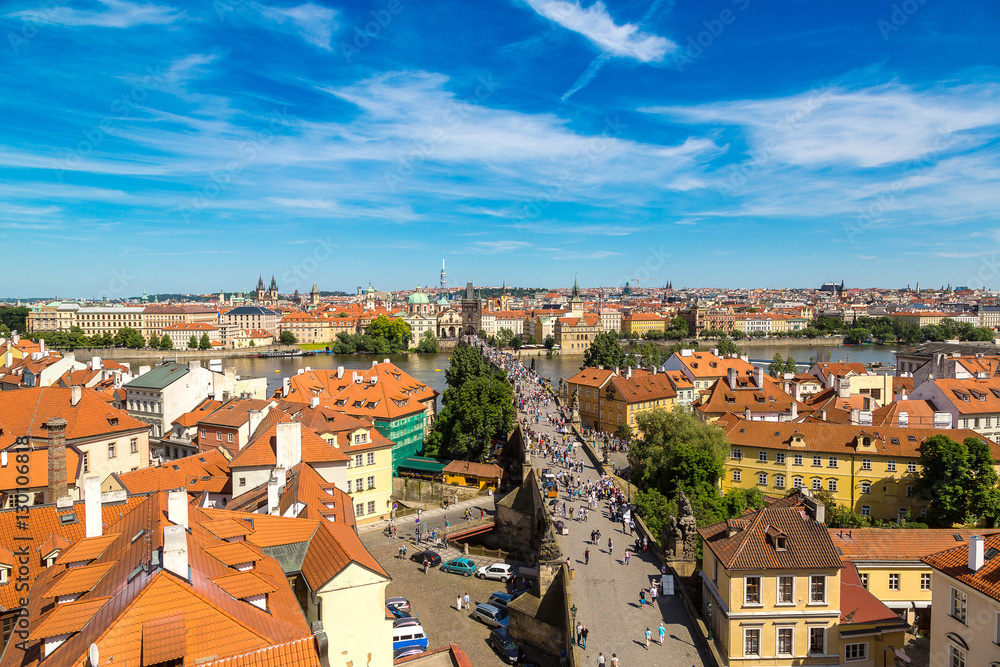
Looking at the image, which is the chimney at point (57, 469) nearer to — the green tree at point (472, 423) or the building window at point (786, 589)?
the green tree at point (472, 423)

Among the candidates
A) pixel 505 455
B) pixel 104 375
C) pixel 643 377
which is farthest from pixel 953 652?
pixel 104 375

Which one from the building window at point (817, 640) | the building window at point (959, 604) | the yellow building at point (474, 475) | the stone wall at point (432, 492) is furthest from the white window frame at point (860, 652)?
the yellow building at point (474, 475)

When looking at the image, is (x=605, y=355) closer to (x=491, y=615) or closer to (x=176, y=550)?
(x=491, y=615)

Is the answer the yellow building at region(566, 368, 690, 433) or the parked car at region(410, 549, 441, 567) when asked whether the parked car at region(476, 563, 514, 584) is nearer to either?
the parked car at region(410, 549, 441, 567)

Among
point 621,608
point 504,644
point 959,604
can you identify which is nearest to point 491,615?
point 504,644

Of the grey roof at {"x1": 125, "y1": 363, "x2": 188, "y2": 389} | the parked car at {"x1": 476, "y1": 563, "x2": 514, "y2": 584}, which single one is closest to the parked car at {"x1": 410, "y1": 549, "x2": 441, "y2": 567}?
the parked car at {"x1": 476, "y1": 563, "x2": 514, "y2": 584}

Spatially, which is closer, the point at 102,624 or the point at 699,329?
the point at 102,624

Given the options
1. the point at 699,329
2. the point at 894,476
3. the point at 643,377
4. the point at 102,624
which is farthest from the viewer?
the point at 699,329

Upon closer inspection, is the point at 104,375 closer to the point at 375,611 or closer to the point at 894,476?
the point at 375,611
